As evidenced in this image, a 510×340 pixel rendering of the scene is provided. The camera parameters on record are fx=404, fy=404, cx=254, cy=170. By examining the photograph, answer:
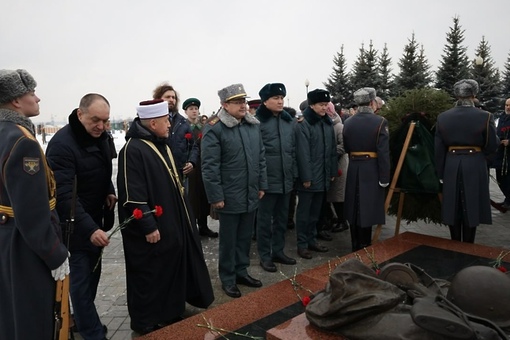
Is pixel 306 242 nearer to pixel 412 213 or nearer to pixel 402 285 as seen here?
pixel 412 213

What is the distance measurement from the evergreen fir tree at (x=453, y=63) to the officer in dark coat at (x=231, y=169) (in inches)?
872

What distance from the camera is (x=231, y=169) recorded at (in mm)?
4312

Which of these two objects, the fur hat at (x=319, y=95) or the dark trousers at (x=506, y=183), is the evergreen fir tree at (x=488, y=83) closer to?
the dark trousers at (x=506, y=183)

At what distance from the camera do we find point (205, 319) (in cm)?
286

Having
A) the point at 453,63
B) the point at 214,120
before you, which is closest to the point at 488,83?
A: the point at 453,63

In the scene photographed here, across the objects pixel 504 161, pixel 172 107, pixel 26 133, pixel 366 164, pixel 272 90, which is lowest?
pixel 504 161

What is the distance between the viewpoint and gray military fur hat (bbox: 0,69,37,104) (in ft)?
7.96

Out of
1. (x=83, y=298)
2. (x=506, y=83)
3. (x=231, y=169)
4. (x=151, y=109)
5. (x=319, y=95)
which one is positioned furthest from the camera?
(x=506, y=83)

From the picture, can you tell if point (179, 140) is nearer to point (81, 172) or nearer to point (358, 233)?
point (81, 172)

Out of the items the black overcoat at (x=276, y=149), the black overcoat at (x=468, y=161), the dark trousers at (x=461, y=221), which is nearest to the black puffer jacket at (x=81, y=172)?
the black overcoat at (x=276, y=149)

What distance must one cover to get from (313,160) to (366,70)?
2297 centimetres

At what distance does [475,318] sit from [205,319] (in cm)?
172

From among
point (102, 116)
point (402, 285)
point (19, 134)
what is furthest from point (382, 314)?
point (102, 116)

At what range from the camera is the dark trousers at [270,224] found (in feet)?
16.7
